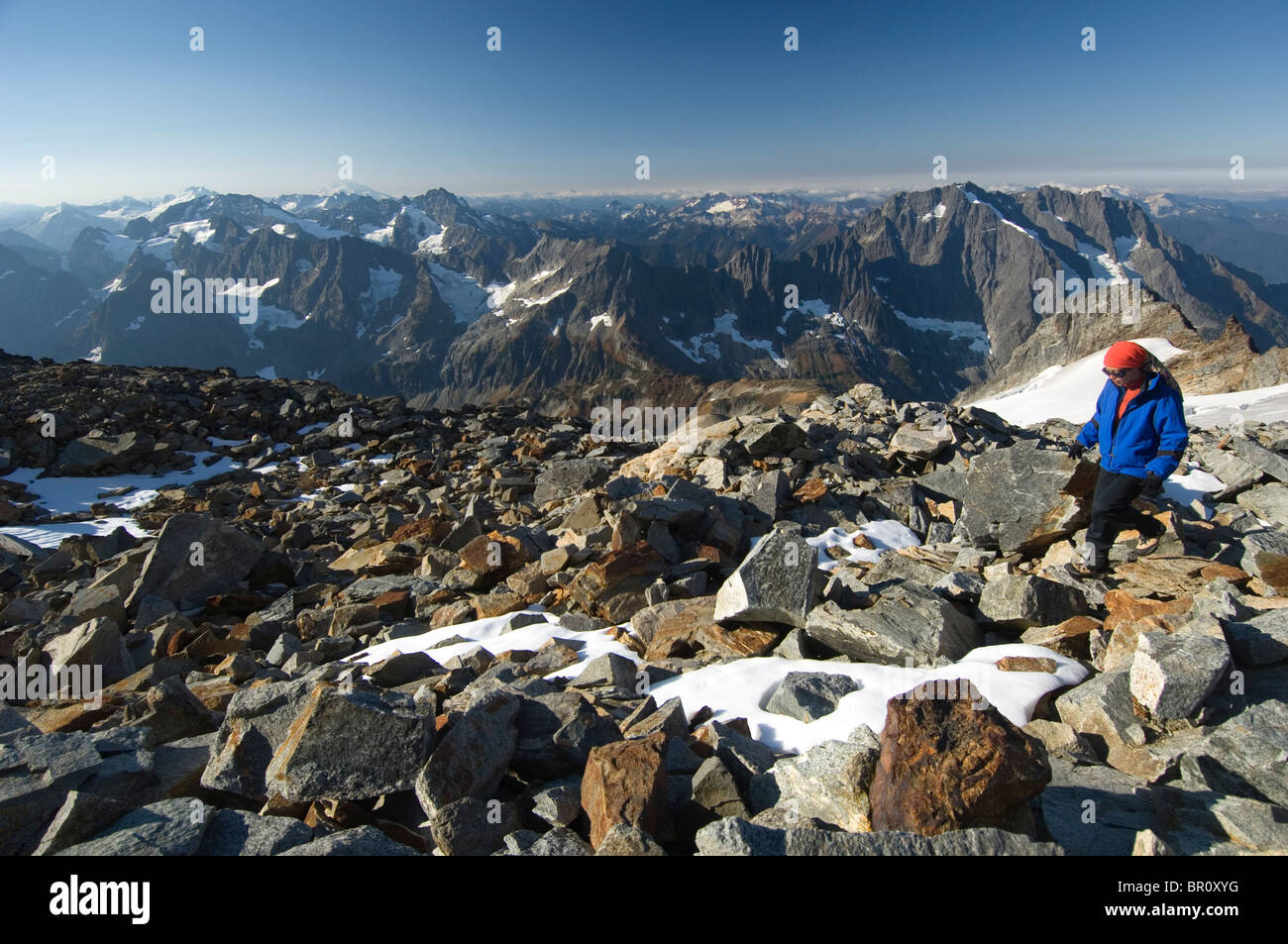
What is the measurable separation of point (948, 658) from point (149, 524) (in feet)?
65.7

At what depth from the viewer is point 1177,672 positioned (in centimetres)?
480

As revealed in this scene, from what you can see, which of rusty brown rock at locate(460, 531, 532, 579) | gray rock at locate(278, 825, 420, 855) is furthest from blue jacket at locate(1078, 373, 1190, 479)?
rusty brown rock at locate(460, 531, 532, 579)

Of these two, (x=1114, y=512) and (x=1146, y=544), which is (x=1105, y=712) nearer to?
(x=1114, y=512)

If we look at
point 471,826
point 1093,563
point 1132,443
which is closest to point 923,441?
point 1132,443

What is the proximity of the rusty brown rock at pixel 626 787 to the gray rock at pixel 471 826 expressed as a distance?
1.95 ft

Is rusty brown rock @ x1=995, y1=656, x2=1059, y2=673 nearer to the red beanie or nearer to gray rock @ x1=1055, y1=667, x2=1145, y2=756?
gray rock @ x1=1055, y1=667, x2=1145, y2=756

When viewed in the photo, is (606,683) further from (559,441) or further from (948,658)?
(559,441)

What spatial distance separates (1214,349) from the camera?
6688 cm

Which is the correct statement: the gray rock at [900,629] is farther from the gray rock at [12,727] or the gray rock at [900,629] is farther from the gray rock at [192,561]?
the gray rock at [192,561]

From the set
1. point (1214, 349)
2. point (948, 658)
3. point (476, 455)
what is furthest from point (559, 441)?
point (1214, 349)

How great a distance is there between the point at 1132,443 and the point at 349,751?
9.71 metres

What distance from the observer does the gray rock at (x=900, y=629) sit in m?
6.47

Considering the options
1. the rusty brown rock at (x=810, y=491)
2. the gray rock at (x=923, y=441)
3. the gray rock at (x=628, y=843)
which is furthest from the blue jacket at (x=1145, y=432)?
the gray rock at (x=628, y=843)

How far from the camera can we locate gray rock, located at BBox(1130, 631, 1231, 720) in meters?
4.76
